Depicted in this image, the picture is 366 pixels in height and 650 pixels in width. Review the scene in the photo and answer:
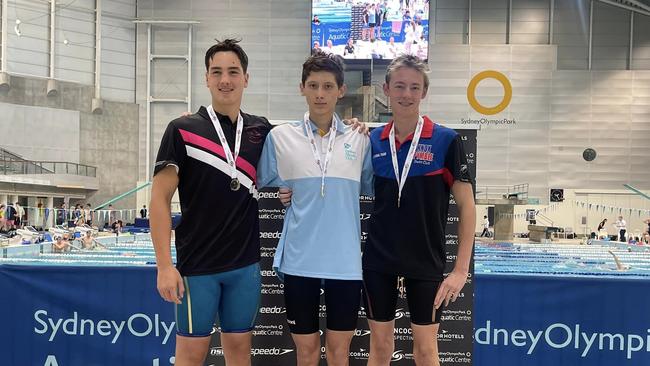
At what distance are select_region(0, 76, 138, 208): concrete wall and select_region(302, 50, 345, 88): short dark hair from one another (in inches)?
1001

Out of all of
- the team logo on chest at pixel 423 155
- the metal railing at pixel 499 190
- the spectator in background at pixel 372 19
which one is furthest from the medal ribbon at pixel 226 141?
the metal railing at pixel 499 190

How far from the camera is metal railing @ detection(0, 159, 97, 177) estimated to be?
21766mm

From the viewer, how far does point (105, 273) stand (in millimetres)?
3801

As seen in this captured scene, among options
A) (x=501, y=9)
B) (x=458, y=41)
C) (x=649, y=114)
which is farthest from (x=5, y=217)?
(x=649, y=114)

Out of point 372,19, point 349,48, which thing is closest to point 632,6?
point 372,19

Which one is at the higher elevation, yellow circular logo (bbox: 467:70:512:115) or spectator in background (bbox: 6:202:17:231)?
yellow circular logo (bbox: 467:70:512:115)

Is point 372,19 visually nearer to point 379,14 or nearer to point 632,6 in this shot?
point 379,14

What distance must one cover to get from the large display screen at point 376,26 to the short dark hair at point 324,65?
22521 mm

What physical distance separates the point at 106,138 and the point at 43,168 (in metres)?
3.66

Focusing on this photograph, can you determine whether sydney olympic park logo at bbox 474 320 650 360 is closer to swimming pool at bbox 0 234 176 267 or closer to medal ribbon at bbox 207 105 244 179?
medal ribbon at bbox 207 105 244 179

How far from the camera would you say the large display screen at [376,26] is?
24438mm

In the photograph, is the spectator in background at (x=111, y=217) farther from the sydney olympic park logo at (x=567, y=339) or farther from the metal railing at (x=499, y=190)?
the sydney olympic park logo at (x=567, y=339)

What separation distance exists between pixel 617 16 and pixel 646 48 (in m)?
2.22

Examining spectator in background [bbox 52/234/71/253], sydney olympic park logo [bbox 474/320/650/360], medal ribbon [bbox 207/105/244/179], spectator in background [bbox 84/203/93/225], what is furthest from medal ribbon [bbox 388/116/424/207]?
spectator in background [bbox 84/203/93/225]
